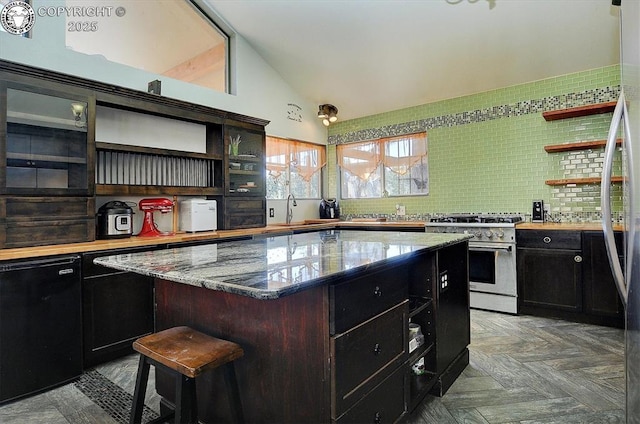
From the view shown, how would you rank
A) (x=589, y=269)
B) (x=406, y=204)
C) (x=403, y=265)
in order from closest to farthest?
(x=403, y=265), (x=589, y=269), (x=406, y=204)

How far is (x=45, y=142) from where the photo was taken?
2668 millimetres

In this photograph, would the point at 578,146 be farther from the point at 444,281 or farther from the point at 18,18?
the point at 18,18

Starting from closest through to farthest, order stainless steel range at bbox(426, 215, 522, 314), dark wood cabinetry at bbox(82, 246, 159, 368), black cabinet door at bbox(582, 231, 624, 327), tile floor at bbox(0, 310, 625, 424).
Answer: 1. tile floor at bbox(0, 310, 625, 424)
2. dark wood cabinetry at bbox(82, 246, 159, 368)
3. black cabinet door at bbox(582, 231, 624, 327)
4. stainless steel range at bbox(426, 215, 522, 314)

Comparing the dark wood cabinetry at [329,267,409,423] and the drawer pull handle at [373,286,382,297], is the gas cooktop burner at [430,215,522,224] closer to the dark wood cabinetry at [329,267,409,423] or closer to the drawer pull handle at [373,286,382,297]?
the dark wood cabinetry at [329,267,409,423]

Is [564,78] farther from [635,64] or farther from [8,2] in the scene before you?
[8,2]

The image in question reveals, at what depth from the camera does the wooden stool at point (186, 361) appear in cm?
127

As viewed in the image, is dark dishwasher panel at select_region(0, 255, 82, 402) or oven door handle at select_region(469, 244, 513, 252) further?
oven door handle at select_region(469, 244, 513, 252)

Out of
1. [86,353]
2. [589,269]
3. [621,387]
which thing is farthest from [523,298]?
[86,353]

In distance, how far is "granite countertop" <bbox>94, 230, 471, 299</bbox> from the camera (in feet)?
3.57

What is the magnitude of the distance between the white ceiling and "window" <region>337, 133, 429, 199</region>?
0.62 meters

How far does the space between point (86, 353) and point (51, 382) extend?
0.25 metres

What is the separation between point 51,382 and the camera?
2301mm

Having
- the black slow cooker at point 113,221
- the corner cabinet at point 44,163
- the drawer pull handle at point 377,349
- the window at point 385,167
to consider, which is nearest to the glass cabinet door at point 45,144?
the corner cabinet at point 44,163

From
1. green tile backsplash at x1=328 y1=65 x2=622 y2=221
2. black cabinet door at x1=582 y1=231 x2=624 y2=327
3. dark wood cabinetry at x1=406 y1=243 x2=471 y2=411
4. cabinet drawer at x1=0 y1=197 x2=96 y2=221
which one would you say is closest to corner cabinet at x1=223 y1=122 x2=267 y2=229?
cabinet drawer at x1=0 y1=197 x2=96 y2=221
